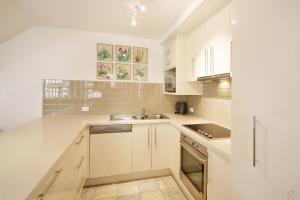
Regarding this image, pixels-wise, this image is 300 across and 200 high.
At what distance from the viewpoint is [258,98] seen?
870 mm

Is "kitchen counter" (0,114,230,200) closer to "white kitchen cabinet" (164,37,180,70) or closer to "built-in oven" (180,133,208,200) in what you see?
"built-in oven" (180,133,208,200)

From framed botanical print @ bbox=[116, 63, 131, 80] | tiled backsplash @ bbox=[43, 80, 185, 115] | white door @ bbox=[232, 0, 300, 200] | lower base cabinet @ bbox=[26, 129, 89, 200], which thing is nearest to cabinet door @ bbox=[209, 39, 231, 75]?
white door @ bbox=[232, 0, 300, 200]

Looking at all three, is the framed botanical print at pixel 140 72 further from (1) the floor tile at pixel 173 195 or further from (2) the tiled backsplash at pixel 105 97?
(1) the floor tile at pixel 173 195

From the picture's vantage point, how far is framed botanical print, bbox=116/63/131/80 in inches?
110

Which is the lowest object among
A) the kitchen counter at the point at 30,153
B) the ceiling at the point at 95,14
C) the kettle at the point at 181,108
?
the kitchen counter at the point at 30,153

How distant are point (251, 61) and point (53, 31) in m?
2.75

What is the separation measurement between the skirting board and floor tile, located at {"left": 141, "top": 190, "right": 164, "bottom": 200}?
33 centimetres

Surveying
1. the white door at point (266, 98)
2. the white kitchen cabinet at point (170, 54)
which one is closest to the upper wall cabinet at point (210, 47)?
the white kitchen cabinet at point (170, 54)

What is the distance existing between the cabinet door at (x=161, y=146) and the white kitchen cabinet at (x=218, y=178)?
1.02m

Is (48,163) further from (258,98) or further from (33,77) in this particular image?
(33,77)

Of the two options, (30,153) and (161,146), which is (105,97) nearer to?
(161,146)

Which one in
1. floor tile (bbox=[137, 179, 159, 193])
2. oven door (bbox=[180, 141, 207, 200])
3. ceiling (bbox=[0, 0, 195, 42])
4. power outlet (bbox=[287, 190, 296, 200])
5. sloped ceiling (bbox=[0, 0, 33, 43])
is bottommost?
floor tile (bbox=[137, 179, 159, 193])

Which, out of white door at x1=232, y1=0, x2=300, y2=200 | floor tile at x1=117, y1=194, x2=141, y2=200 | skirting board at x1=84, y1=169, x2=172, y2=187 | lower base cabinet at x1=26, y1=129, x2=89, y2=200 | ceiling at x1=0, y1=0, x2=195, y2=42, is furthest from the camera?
skirting board at x1=84, y1=169, x2=172, y2=187

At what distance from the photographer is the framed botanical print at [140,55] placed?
9.40 feet
